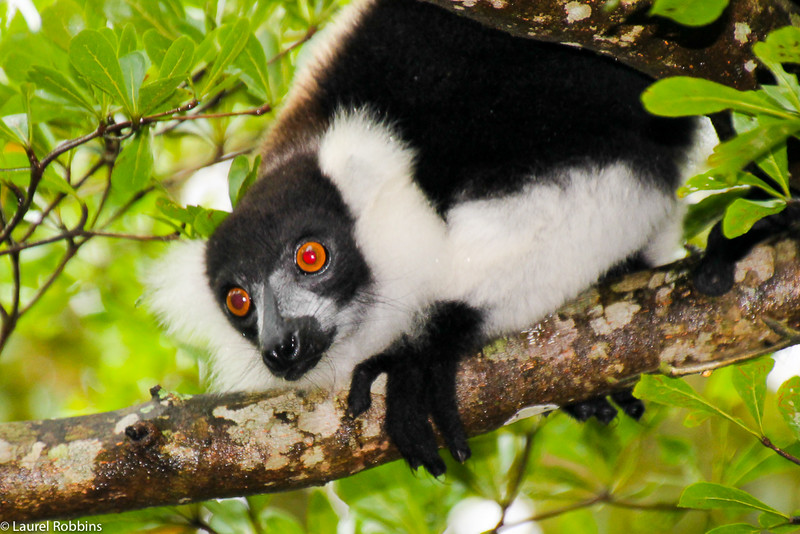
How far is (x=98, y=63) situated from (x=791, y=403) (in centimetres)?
228

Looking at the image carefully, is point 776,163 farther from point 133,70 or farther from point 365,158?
point 133,70

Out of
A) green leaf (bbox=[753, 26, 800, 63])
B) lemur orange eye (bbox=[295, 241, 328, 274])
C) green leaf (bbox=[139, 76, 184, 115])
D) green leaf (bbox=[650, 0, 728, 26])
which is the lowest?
lemur orange eye (bbox=[295, 241, 328, 274])

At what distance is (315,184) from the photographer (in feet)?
9.69

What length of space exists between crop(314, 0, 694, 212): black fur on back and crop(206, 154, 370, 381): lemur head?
386 millimetres

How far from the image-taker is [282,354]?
8.76 feet

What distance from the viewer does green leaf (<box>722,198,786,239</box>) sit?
1.70 meters

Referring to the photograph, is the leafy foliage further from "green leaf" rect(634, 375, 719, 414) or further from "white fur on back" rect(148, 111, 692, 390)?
"white fur on back" rect(148, 111, 692, 390)

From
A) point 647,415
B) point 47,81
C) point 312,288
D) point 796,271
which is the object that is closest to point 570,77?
point 796,271

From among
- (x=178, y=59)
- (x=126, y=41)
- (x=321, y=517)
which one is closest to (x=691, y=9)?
(x=178, y=59)

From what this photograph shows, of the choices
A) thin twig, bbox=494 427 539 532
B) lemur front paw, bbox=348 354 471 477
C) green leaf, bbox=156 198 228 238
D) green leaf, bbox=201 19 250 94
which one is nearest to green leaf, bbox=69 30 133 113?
green leaf, bbox=201 19 250 94

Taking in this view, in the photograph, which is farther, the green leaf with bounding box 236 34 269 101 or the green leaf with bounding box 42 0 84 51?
the green leaf with bounding box 42 0 84 51

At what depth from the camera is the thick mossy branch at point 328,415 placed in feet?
8.21

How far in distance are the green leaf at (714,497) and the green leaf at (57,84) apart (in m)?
2.21

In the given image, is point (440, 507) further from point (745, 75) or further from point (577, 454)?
point (745, 75)
